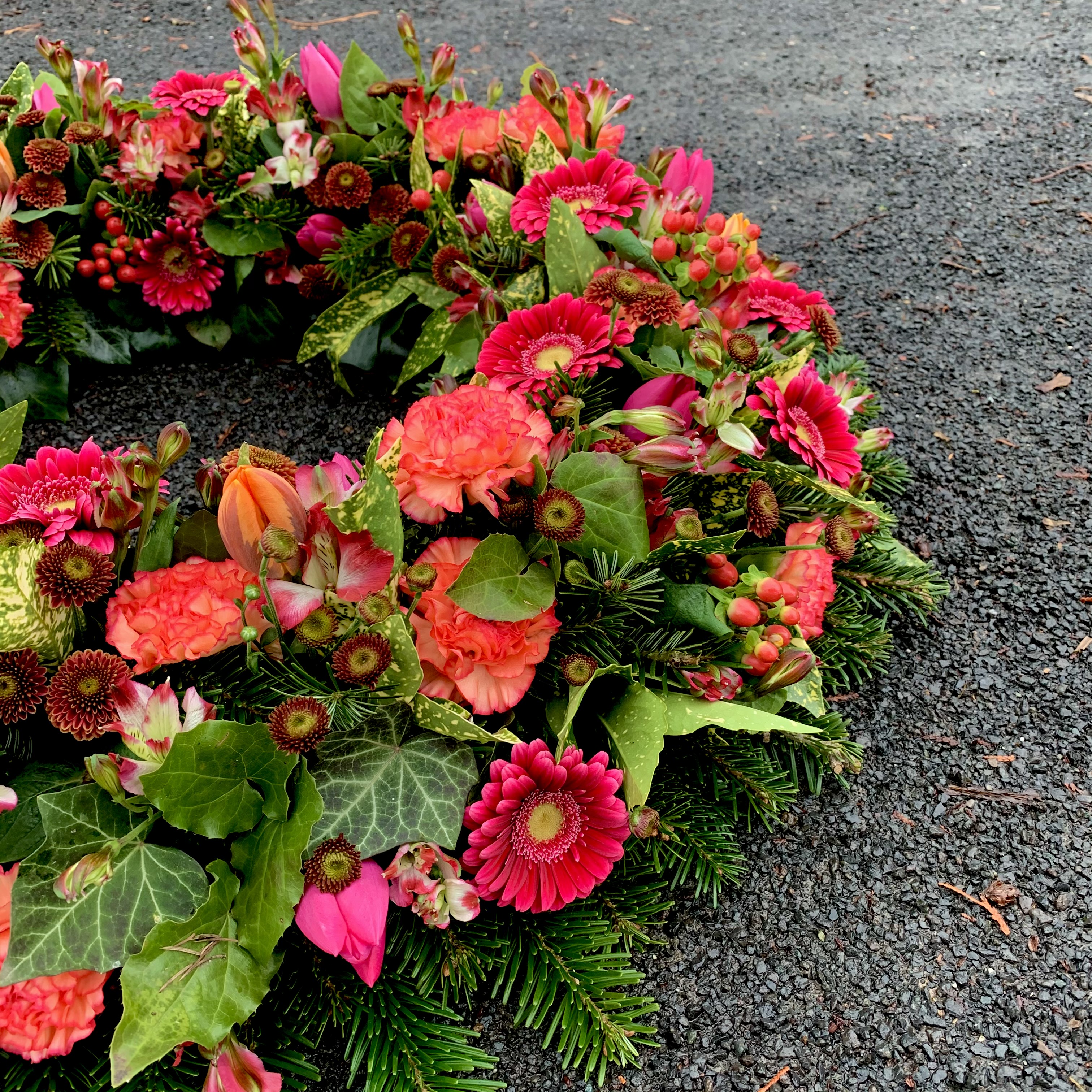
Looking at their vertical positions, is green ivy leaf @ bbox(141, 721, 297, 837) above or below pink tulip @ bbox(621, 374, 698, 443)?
below

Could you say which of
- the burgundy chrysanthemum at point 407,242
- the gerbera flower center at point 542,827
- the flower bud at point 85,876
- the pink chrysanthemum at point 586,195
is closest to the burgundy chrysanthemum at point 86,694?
Answer: the flower bud at point 85,876

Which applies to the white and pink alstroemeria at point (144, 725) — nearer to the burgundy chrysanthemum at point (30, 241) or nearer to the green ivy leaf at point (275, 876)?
the green ivy leaf at point (275, 876)

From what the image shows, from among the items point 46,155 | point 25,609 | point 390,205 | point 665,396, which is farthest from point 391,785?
point 46,155

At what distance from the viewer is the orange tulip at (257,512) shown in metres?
1.11

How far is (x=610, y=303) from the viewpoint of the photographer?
1.50 meters

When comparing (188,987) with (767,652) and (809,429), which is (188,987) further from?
(809,429)

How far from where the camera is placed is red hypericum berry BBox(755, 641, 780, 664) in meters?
1.22

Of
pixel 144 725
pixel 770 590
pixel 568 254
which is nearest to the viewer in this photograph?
pixel 144 725

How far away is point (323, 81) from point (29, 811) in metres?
1.59

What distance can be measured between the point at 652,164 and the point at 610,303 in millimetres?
599

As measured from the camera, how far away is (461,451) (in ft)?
3.75

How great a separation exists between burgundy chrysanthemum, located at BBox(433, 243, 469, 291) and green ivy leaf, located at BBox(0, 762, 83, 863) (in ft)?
3.69

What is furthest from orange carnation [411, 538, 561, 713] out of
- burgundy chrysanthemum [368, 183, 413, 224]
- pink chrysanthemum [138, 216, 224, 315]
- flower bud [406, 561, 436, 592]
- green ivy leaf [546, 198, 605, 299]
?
pink chrysanthemum [138, 216, 224, 315]

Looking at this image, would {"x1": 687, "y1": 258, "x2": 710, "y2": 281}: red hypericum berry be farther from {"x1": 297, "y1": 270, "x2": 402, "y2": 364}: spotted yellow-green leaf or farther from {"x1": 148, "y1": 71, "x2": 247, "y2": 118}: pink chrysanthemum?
{"x1": 148, "y1": 71, "x2": 247, "y2": 118}: pink chrysanthemum
